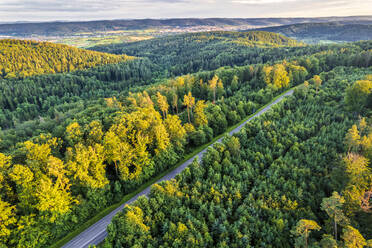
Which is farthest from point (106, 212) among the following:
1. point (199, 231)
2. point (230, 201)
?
point (230, 201)

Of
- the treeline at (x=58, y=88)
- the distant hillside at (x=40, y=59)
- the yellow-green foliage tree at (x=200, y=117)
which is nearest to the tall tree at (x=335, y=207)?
the yellow-green foliage tree at (x=200, y=117)

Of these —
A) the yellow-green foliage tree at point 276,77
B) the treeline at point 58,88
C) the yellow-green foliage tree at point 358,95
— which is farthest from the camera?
the treeline at point 58,88

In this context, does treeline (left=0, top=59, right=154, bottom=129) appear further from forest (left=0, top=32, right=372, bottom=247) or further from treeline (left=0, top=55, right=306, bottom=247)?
treeline (left=0, top=55, right=306, bottom=247)

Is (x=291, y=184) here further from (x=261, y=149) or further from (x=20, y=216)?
(x=20, y=216)

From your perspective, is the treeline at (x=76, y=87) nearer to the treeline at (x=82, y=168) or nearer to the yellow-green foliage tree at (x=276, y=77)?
the yellow-green foliage tree at (x=276, y=77)

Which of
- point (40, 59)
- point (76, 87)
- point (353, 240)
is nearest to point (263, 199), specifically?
point (353, 240)
